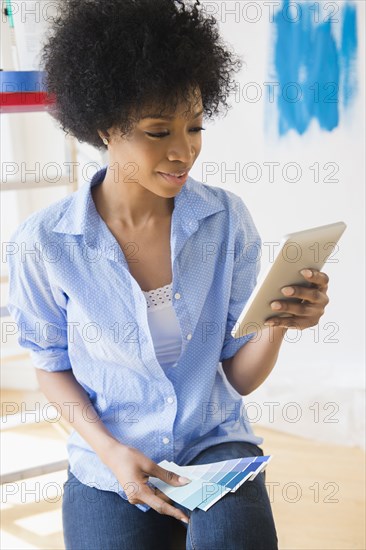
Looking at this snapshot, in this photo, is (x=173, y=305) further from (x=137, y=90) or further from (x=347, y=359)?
(x=347, y=359)

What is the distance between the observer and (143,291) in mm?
1238

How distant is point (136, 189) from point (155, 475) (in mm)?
448

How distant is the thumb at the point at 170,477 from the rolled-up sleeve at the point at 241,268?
0.25 meters

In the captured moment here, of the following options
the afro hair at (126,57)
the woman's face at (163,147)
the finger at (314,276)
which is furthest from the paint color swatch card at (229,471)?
the afro hair at (126,57)

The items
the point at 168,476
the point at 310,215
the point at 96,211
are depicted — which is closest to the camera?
the point at 168,476

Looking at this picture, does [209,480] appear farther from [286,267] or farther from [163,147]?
[163,147]

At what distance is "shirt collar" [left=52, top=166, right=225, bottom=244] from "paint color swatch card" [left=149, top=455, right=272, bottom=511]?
37 cm

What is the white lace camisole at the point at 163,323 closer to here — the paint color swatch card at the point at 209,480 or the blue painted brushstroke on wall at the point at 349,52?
the paint color swatch card at the point at 209,480

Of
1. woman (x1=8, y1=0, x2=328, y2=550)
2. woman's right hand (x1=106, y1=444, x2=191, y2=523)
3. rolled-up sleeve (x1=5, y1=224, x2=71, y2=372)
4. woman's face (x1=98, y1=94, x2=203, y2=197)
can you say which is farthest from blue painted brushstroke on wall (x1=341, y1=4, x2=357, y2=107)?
woman's right hand (x1=106, y1=444, x2=191, y2=523)

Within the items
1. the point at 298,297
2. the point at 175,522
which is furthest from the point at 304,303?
the point at 175,522

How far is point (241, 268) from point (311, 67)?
2.90 ft

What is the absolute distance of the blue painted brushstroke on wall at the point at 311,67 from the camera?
6.30 ft

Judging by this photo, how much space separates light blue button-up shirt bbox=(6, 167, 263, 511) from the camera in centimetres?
122

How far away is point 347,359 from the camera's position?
2.13 meters
